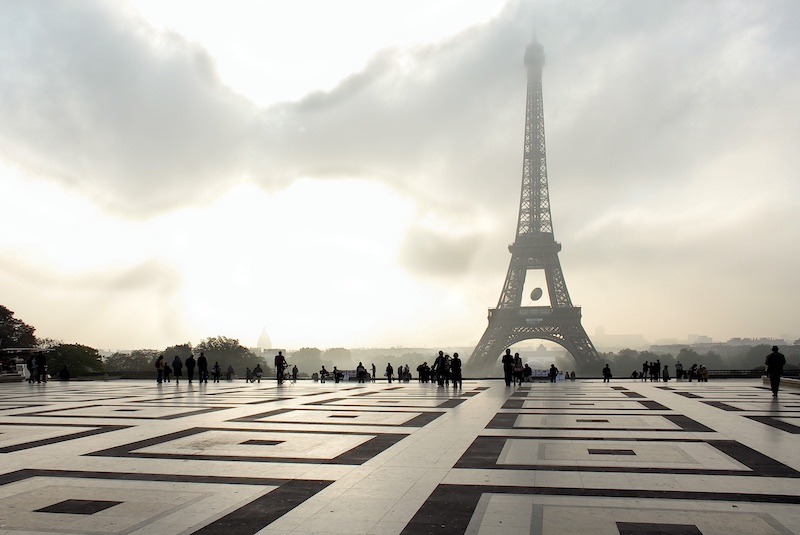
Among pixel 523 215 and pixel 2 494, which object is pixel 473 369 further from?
pixel 2 494

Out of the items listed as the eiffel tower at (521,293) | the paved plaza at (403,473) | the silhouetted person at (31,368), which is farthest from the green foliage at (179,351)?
the paved plaza at (403,473)

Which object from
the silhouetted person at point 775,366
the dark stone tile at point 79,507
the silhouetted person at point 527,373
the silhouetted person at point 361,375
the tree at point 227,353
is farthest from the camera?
the tree at point 227,353

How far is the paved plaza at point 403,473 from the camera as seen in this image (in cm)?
525

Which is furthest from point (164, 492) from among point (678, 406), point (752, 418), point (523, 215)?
point (523, 215)

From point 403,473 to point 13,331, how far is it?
81832 mm

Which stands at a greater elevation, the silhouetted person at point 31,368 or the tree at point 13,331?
the tree at point 13,331

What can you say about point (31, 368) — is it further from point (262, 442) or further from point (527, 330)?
point (527, 330)

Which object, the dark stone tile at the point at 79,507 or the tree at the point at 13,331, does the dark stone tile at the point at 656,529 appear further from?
the tree at the point at 13,331

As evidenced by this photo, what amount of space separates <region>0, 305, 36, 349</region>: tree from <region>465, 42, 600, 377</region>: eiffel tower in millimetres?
54430

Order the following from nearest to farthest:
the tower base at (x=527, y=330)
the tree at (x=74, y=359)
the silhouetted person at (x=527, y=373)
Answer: the silhouetted person at (x=527, y=373) → the tree at (x=74, y=359) → the tower base at (x=527, y=330)

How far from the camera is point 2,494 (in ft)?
20.5

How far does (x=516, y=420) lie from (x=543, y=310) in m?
66.3

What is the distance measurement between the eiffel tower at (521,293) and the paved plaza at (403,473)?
6308cm

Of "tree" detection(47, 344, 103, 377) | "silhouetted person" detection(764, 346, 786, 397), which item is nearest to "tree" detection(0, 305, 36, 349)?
"tree" detection(47, 344, 103, 377)
